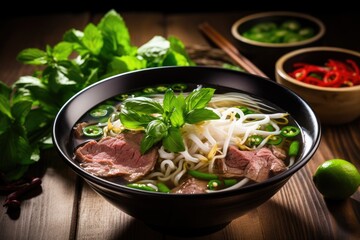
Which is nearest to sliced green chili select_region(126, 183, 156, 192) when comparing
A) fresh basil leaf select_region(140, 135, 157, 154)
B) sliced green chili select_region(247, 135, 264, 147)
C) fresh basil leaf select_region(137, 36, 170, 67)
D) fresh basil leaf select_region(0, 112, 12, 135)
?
fresh basil leaf select_region(140, 135, 157, 154)

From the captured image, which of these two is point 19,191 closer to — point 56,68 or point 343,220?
point 56,68

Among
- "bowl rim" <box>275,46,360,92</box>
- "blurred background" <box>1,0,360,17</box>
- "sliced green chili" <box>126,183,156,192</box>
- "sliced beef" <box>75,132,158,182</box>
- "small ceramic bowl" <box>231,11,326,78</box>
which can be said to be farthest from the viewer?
"blurred background" <box>1,0,360,17</box>

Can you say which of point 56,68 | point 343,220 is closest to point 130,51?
point 56,68

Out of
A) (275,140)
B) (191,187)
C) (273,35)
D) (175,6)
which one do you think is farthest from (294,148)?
(175,6)

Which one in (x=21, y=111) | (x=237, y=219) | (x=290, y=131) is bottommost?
(x=237, y=219)

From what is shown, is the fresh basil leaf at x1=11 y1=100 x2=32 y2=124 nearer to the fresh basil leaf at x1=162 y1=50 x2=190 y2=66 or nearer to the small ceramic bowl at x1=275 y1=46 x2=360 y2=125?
the fresh basil leaf at x1=162 y1=50 x2=190 y2=66

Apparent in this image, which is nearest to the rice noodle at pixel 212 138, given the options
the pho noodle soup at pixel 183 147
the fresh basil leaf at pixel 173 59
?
the pho noodle soup at pixel 183 147

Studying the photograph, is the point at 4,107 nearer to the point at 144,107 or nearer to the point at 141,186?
the point at 144,107
